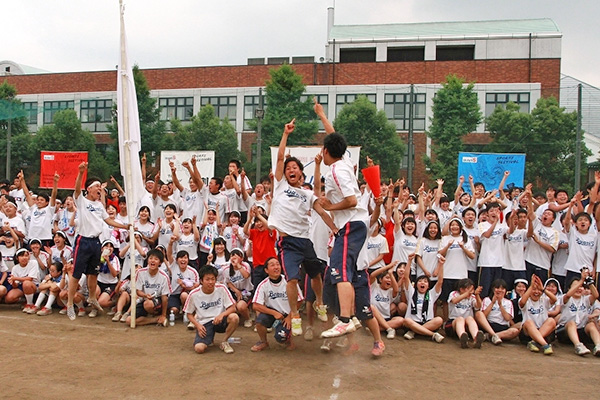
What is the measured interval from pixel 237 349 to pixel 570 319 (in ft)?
14.6

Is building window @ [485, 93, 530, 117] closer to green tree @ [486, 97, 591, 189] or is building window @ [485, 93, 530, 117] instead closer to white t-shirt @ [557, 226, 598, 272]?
green tree @ [486, 97, 591, 189]

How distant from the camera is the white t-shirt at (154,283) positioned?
8219 mm

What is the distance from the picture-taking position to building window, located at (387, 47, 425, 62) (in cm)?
3569

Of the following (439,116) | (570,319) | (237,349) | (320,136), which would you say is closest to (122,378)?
(237,349)

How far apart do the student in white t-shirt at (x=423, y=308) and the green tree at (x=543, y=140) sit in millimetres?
11930

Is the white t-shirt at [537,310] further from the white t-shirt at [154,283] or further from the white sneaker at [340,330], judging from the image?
the white t-shirt at [154,283]

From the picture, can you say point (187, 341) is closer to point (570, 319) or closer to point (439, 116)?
point (570, 319)

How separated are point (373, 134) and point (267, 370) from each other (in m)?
18.9

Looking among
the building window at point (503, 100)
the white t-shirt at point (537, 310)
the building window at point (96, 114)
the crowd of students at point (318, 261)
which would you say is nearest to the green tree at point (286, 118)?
the building window at point (503, 100)

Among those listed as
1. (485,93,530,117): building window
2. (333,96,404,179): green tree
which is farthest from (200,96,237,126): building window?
(485,93,530,117): building window

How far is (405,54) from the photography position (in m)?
36.0

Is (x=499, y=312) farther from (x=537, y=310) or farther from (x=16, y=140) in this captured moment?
(x=16, y=140)

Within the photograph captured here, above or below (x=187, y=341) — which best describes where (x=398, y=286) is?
above

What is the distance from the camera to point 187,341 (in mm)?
7195
